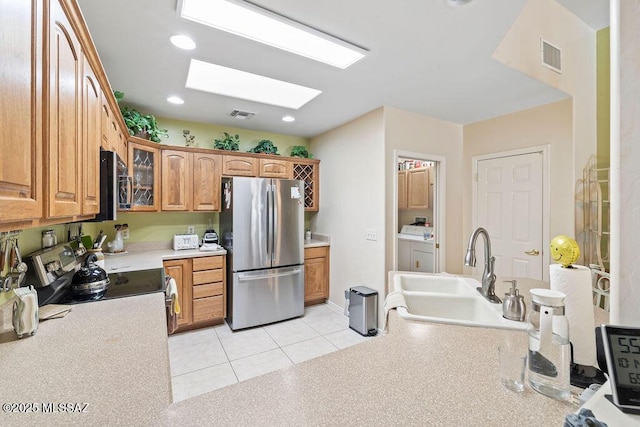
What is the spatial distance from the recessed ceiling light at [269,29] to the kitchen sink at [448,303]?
63.7 inches

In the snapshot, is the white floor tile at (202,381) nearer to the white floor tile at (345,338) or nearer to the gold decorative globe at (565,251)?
the white floor tile at (345,338)

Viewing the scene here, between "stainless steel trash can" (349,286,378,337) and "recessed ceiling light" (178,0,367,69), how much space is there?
2.24 m

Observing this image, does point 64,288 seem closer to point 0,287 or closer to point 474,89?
point 0,287

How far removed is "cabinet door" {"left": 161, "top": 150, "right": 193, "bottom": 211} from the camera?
312 centimetres

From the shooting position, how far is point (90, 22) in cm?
158

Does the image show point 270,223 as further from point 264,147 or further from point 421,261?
point 421,261

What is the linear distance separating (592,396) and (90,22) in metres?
2.69

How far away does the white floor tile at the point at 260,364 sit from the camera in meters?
2.29

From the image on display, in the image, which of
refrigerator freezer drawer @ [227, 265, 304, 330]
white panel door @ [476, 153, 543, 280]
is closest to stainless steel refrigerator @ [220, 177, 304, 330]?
refrigerator freezer drawer @ [227, 265, 304, 330]

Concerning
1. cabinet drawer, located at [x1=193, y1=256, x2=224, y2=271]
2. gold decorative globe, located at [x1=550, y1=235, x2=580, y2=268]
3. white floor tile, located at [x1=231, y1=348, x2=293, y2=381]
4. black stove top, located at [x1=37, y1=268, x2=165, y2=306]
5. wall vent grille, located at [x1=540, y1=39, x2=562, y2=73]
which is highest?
wall vent grille, located at [x1=540, y1=39, x2=562, y2=73]

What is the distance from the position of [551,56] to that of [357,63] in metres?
1.77

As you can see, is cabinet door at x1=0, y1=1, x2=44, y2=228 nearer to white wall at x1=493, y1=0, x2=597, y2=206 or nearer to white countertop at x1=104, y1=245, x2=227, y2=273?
white countertop at x1=104, y1=245, x2=227, y2=273

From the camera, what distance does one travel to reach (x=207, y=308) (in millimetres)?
3064

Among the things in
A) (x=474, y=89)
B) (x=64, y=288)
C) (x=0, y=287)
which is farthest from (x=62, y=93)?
(x=474, y=89)
